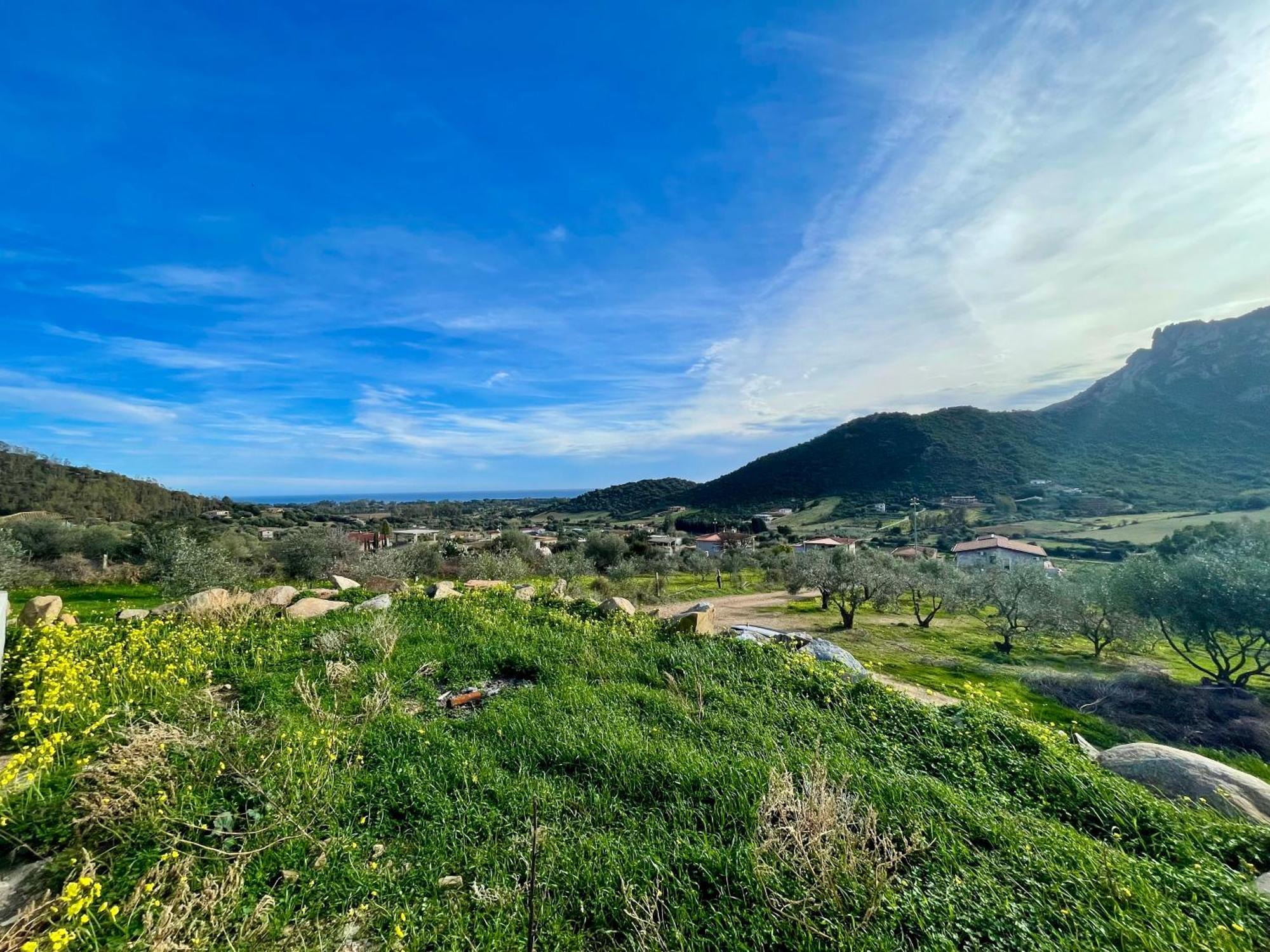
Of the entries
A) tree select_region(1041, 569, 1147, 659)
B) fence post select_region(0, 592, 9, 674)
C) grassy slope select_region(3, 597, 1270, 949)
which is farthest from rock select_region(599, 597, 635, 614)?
tree select_region(1041, 569, 1147, 659)

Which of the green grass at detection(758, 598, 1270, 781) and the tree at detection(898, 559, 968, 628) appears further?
the tree at detection(898, 559, 968, 628)

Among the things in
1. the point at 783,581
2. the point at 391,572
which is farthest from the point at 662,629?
the point at 783,581

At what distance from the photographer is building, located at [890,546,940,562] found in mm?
44125

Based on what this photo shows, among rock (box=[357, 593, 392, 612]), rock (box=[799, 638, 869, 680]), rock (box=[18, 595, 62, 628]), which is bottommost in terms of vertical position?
rock (box=[799, 638, 869, 680])

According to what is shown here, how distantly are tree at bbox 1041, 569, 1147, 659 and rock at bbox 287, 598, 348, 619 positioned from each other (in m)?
24.1

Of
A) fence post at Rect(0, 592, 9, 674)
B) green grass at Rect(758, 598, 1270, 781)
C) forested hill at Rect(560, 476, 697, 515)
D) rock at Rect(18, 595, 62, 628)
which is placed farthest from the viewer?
forested hill at Rect(560, 476, 697, 515)

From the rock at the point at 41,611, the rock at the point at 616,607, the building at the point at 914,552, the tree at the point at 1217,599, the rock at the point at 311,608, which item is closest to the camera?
the rock at the point at 41,611

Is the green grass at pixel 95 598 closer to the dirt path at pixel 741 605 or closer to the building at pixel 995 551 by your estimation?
the dirt path at pixel 741 605

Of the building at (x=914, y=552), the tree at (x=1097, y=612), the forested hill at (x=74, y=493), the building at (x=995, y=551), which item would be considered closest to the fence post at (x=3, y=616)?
the tree at (x=1097, y=612)

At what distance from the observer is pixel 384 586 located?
1303cm

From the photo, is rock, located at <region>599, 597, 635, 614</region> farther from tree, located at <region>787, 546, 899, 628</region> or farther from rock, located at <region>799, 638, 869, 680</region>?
tree, located at <region>787, 546, 899, 628</region>

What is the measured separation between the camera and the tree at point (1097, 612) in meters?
17.5

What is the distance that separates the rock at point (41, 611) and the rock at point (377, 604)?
420 cm

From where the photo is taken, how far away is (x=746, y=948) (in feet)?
8.27
